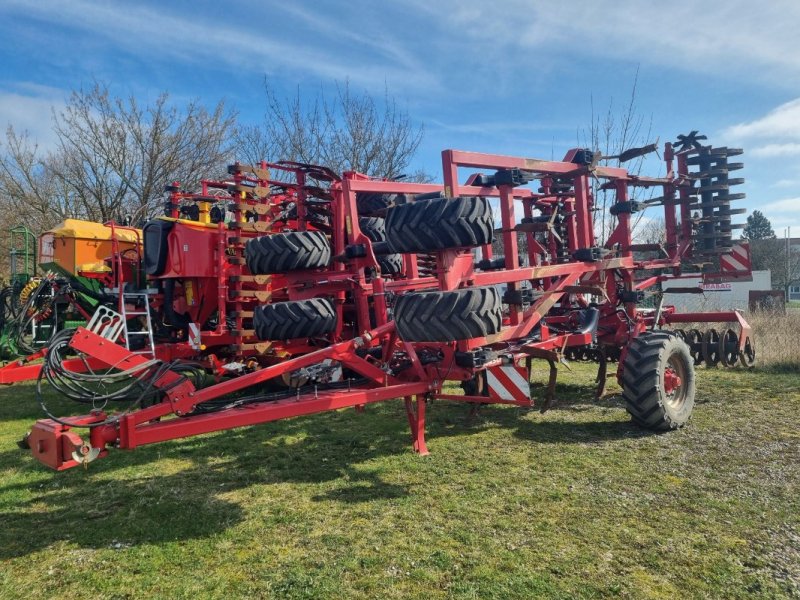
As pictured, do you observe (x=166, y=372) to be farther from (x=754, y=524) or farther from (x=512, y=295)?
(x=754, y=524)

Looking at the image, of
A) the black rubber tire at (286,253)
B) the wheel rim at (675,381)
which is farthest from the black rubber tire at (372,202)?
the wheel rim at (675,381)

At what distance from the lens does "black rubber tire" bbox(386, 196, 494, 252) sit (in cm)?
427

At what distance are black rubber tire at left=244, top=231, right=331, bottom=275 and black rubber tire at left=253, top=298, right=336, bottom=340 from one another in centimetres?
59

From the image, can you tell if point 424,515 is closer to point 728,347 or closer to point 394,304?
point 394,304

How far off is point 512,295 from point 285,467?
2590 millimetres

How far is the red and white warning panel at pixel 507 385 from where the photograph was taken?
504 cm

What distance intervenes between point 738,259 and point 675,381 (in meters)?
2.91

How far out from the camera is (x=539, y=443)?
17.9ft

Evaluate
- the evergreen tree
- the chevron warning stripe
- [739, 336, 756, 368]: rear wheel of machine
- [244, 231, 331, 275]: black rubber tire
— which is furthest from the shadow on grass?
the evergreen tree

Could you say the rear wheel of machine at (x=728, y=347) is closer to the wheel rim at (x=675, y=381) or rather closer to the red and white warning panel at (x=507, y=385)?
the wheel rim at (x=675, y=381)

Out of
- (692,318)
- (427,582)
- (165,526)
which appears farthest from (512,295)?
(692,318)

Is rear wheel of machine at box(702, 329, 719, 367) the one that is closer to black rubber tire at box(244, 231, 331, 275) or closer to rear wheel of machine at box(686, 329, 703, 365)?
rear wheel of machine at box(686, 329, 703, 365)

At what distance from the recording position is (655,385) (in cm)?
551

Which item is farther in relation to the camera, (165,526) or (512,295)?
(512,295)
